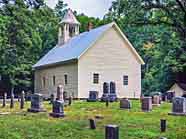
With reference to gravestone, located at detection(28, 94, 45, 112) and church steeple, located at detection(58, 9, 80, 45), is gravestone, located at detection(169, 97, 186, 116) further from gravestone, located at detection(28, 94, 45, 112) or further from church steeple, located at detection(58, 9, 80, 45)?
church steeple, located at detection(58, 9, 80, 45)

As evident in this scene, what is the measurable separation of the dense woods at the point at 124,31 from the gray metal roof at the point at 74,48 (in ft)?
7.61

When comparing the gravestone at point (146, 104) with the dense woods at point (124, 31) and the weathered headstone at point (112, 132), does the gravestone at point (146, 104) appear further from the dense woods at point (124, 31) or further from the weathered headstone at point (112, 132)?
the weathered headstone at point (112, 132)

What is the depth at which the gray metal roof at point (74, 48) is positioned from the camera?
4181cm

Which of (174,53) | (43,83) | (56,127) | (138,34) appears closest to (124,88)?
(174,53)

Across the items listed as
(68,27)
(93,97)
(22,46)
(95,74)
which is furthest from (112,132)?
(68,27)

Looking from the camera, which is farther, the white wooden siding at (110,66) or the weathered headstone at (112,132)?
the white wooden siding at (110,66)

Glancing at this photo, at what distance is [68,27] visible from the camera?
172 ft

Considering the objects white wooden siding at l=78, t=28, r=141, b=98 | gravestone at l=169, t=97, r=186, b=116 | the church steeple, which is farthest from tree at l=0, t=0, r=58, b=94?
gravestone at l=169, t=97, r=186, b=116

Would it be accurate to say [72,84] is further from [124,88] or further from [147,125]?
[147,125]

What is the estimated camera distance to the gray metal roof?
41812 millimetres

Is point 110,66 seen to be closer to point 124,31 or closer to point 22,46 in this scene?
point 22,46

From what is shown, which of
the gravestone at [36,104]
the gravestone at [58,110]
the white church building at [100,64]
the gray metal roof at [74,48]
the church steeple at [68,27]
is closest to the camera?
the gravestone at [58,110]

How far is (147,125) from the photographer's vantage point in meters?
18.0

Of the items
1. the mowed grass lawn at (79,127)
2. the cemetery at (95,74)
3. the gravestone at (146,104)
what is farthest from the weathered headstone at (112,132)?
the gravestone at (146,104)
